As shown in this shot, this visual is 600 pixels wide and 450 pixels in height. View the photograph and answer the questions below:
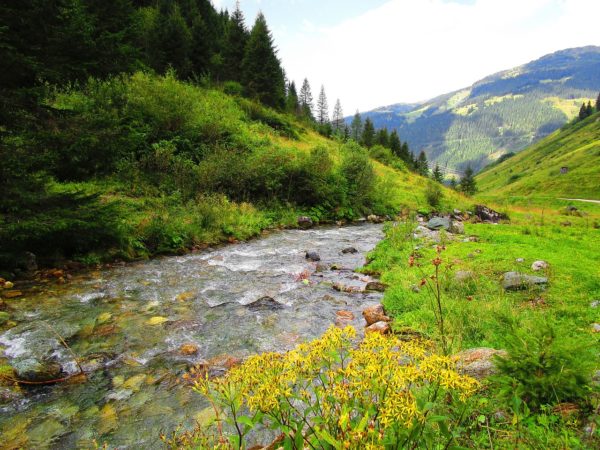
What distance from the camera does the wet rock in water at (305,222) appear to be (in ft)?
69.0

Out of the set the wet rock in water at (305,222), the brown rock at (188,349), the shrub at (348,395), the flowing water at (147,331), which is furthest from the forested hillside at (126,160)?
the shrub at (348,395)

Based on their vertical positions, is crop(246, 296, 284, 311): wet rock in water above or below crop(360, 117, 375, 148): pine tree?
below

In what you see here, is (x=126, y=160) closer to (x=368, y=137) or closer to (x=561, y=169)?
(x=368, y=137)

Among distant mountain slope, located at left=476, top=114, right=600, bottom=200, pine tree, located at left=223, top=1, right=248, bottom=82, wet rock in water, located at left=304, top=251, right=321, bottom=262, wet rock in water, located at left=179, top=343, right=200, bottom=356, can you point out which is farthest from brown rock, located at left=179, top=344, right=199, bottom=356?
distant mountain slope, located at left=476, top=114, right=600, bottom=200

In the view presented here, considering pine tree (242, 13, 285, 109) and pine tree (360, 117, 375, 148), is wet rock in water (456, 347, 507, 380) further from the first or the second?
pine tree (360, 117, 375, 148)

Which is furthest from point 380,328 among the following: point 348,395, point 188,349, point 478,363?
point 348,395

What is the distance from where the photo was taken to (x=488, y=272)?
29.5 ft

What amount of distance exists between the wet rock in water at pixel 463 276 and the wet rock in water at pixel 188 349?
6.44 meters

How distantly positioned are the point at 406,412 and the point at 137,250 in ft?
41.6

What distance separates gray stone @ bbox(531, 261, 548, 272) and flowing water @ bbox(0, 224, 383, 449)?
415 cm

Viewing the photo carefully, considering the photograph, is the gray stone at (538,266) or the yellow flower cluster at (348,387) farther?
the gray stone at (538,266)

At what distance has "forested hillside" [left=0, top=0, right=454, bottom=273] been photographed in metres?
8.94

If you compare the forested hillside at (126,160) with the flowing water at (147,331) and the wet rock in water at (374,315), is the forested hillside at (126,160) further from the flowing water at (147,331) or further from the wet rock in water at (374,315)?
the wet rock in water at (374,315)

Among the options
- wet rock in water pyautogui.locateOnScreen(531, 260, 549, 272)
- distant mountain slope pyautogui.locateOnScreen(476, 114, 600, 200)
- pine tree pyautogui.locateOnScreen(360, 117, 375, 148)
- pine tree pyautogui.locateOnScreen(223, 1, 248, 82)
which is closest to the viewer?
wet rock in water pyautogui.locateOnScreen(531, 260, 549, 272)
